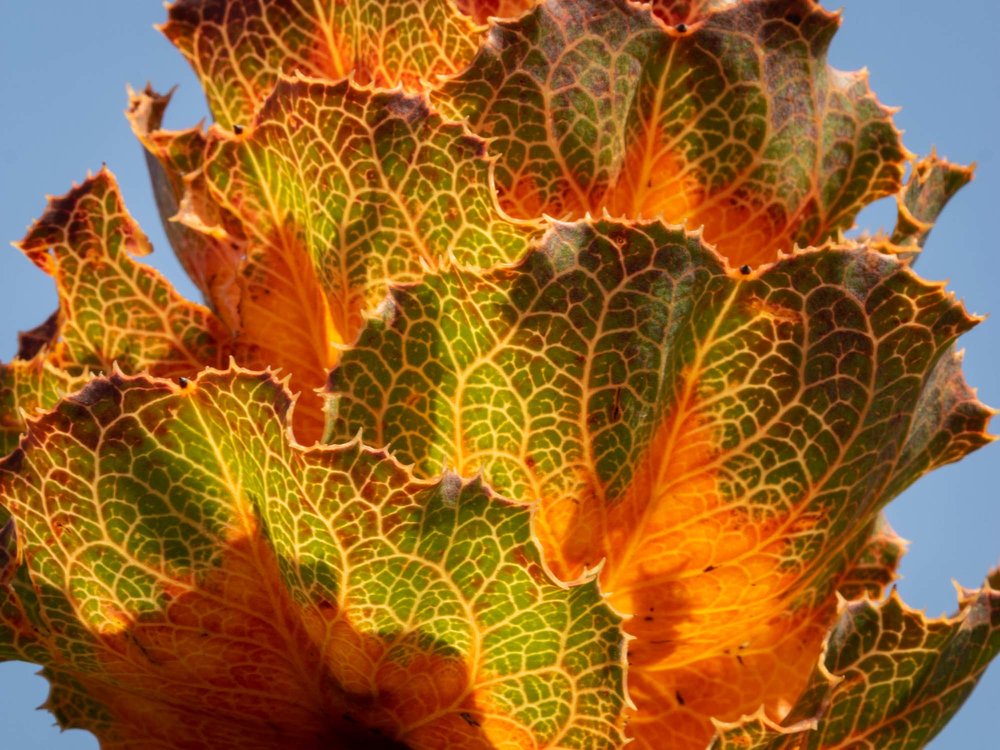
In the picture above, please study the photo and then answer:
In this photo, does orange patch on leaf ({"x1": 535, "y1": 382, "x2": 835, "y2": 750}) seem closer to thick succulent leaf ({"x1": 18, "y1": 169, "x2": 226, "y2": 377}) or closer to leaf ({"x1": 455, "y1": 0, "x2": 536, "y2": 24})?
thick succulent leaf ({"x1": 18, "y1": 169, "x2": 226, "y2": 377})

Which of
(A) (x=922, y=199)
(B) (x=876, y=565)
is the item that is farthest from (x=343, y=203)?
(B) (x=876, y=565)

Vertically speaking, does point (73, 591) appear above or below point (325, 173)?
below

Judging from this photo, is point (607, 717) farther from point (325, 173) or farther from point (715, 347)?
point (325, 173)

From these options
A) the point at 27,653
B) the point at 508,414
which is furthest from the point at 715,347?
the point at 27,653

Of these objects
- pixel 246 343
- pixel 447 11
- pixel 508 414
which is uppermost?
pixel 447 11

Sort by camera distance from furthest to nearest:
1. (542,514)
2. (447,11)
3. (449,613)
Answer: (447,11)
(542,514)
(449,613)

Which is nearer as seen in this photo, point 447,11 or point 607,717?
point 607,717

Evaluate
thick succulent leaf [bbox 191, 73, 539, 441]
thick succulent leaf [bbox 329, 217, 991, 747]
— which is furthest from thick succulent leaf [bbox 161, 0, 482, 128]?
thick succulent leaf [bbox 329, 217, 991, 747]
